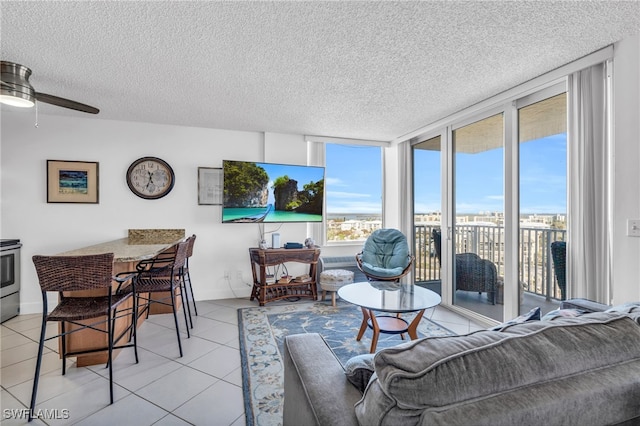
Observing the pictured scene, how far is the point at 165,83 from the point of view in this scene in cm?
265

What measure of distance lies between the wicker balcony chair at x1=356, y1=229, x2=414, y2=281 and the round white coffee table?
31.6 inches

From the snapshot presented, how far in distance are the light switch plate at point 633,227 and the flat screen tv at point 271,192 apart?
3.04 meters

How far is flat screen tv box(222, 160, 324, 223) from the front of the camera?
Answer: 3.80 metres

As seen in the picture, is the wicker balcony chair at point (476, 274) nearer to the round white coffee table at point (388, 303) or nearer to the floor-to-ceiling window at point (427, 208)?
the floor-to-ceiling window at point (427, 208)

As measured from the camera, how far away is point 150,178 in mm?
3809

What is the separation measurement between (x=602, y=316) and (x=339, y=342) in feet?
6.59

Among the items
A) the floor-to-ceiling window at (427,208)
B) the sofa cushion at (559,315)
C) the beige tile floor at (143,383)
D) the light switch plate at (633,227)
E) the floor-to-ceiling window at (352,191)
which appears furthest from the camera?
the floor-to-ceiling window at (352,191)

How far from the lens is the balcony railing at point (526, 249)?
8.80ft

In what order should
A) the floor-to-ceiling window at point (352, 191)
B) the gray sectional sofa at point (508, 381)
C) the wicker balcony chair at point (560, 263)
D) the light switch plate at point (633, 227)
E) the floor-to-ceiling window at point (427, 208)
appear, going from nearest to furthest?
the gray sectional sofa at point (508, 381), the light switch plate at point (633, 227), the wicker balcony chair at point (560, 263), the floor-to-ceiling window at point (427, 208), the floor-to-ceiling window at point (352, 191)

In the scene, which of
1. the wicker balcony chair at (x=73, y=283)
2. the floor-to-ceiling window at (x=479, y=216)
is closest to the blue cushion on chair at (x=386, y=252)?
the floor-to-ceiling window at (x=479, y=216)

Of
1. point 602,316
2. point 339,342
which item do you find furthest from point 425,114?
point 602,316

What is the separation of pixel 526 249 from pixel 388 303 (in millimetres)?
1559

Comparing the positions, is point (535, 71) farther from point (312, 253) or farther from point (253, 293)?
point (253, 293)

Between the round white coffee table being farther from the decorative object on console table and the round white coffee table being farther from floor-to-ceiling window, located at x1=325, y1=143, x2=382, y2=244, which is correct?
the decorative object on console table
